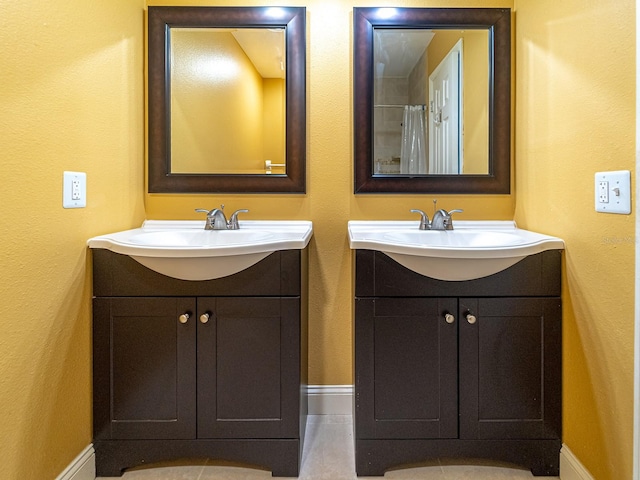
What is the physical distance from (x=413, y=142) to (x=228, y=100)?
82 centimetres

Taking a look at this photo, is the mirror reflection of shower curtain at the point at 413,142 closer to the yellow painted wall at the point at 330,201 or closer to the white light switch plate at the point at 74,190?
the yellow painted wall at the point at 330,201

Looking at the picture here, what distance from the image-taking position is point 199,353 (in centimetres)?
142

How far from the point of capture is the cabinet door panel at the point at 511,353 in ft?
4.63

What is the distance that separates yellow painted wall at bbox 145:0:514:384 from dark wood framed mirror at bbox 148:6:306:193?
0.04 metres

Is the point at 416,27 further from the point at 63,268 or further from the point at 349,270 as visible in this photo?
the point at 63,268

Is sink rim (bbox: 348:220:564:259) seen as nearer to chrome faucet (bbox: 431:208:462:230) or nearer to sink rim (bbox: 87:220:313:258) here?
chrome faucet (bbox: 431:208:462:230)

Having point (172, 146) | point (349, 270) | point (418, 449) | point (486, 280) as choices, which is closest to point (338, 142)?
point (349, 270)

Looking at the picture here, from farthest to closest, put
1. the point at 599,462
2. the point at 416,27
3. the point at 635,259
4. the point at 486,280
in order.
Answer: the point at 416,27 < the point at 486,280 < the point at 599,462 < the point at 635,259

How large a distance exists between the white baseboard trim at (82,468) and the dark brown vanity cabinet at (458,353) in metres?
0.89

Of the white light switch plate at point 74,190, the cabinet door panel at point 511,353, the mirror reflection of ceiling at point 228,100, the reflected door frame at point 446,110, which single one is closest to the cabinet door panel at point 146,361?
the white light switch plate at point 74,190

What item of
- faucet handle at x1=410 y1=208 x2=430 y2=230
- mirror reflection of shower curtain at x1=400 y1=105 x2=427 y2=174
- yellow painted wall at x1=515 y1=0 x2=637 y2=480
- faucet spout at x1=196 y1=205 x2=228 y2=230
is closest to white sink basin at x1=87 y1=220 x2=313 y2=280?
faucet spout at x1=196 y1=205 x2=228 y2=230

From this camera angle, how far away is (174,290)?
142 cm

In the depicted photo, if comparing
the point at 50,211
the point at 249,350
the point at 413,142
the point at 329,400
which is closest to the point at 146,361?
the point at 249,350

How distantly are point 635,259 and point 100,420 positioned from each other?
1663mm
